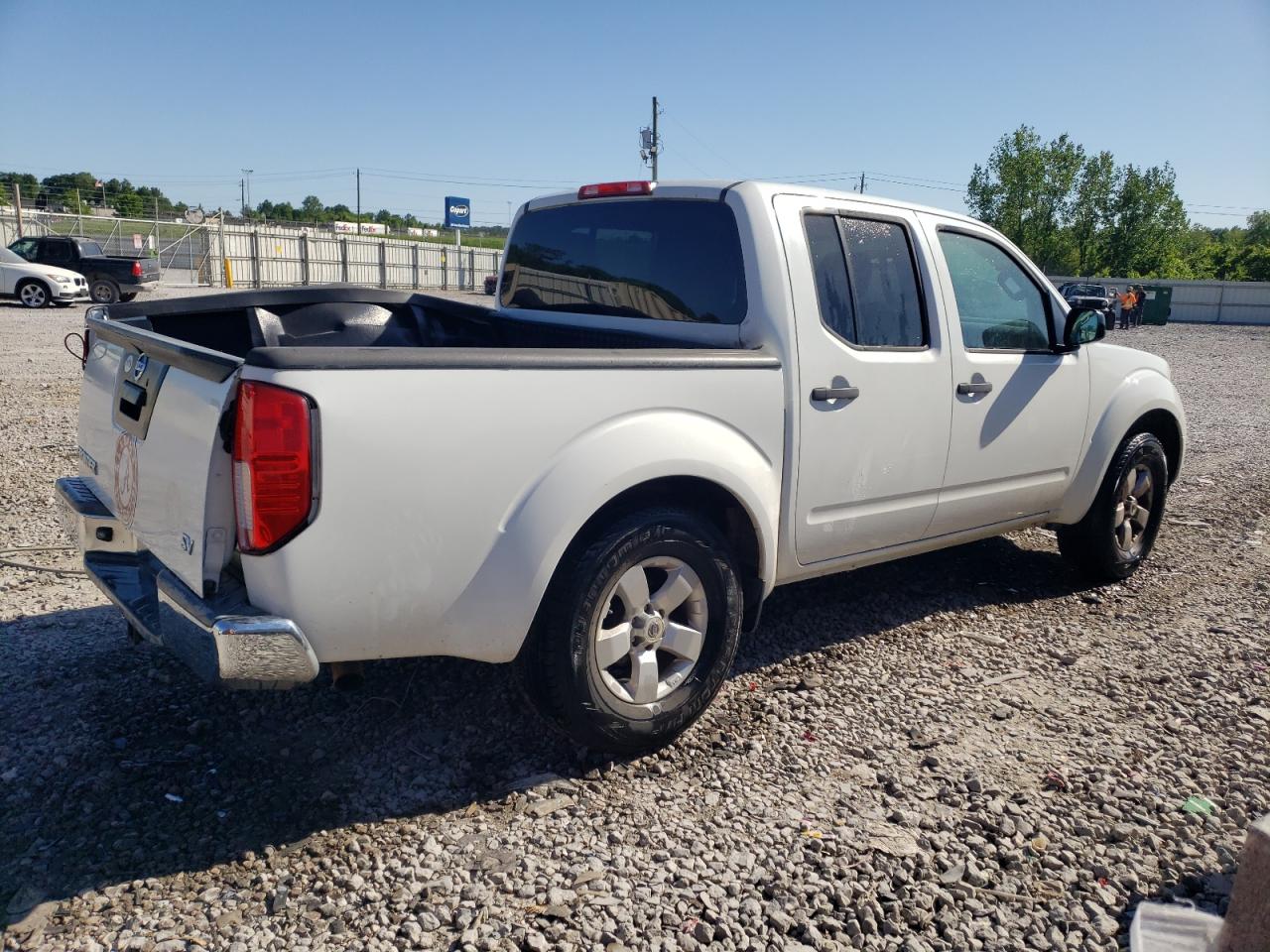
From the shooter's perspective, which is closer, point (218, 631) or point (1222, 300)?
point (218, 631)

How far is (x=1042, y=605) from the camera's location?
202 inches

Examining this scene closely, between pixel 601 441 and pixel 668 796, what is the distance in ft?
3.91

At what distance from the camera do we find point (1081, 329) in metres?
4.84

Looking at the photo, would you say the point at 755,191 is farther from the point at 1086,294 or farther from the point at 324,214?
the point at 324,214

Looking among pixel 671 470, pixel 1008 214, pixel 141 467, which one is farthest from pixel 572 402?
pixel 1008 214

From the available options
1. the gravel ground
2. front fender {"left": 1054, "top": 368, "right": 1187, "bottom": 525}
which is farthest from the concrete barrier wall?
the gravel ground

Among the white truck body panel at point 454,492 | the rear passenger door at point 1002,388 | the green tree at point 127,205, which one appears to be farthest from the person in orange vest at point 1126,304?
the green tree at point 127,205

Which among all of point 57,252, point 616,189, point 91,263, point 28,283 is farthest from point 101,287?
point 616,189

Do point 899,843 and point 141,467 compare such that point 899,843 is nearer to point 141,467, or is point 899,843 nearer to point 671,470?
point 671,470

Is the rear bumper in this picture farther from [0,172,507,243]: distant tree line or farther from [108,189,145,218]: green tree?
[108,189,145,218]: green tree

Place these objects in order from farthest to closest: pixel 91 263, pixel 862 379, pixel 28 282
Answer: pixel 91 263
pixel 28 282
pixel 862 379

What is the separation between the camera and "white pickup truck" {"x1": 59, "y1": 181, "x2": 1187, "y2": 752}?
8.59 ft

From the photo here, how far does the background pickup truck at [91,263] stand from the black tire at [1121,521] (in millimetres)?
23666

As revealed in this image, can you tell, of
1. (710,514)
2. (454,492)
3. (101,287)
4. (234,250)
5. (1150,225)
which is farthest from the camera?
(1150,225)
